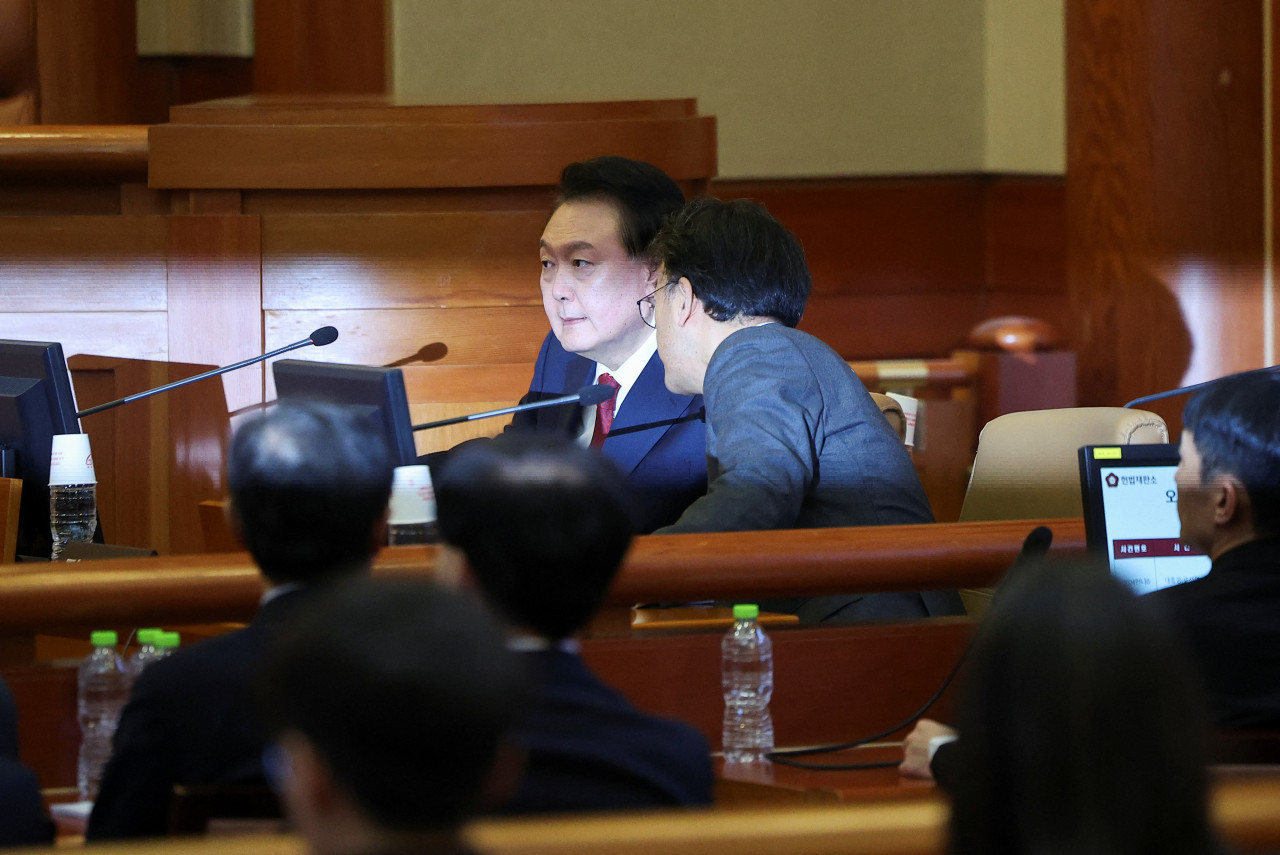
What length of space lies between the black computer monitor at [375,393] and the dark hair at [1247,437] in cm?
98

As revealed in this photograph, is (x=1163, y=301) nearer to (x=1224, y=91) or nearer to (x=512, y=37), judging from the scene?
(x=1224, y=91)

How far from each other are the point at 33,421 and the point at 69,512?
16cm

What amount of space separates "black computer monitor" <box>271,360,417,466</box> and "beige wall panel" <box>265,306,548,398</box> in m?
1.12

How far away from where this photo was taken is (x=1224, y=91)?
4551 mm

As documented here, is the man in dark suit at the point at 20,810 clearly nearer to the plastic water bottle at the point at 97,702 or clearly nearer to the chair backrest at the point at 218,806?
the chair backrest at the point at 218,806

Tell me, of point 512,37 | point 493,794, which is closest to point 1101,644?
point 493,794

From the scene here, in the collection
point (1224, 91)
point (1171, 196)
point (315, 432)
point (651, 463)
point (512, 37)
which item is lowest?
point (651, 463)

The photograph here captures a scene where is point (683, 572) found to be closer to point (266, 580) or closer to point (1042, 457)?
point (266, 580)

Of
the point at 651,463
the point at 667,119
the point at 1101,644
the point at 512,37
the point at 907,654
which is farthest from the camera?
the point at 512,37

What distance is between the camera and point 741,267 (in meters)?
2.38

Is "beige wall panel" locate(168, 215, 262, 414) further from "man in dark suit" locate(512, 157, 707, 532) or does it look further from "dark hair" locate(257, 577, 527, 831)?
"dark hair" locate(257, 577, 527, 831)

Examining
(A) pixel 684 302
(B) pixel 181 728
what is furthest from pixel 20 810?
(A) pixel 684 302

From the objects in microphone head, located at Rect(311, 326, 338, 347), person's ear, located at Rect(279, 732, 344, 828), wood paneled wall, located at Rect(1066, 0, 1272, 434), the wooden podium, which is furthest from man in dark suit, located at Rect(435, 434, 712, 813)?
wood paneled wall, located at Rect(1066, 0, 1272, 434)

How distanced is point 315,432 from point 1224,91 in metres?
3.92
